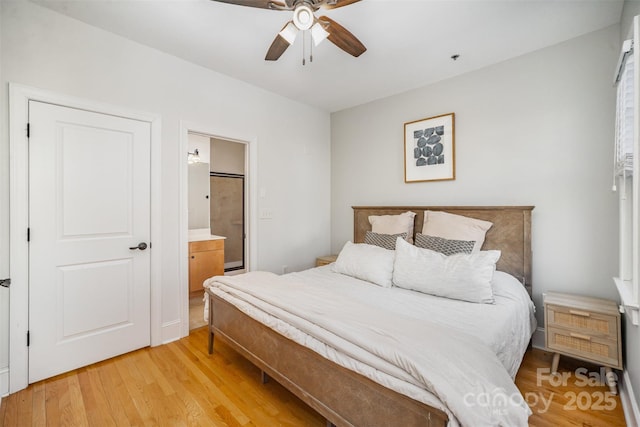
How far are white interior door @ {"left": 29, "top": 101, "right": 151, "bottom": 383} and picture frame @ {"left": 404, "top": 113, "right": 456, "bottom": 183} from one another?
269 cm

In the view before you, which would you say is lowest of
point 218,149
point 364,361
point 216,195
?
point 364,361

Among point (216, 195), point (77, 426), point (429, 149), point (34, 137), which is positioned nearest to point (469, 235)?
point (429, 149)

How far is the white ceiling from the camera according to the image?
6.56 feet

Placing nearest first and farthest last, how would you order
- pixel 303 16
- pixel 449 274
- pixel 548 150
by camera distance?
pixel 303 16, pixel 449 274, pixel 548 150

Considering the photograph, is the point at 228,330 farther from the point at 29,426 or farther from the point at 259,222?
the point at 259,222

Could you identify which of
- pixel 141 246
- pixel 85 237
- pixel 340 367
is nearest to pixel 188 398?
pixel 340 367

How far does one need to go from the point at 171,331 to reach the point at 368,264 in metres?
1.94

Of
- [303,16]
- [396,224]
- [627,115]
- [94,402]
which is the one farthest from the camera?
[396,224]

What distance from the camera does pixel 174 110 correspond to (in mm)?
2697

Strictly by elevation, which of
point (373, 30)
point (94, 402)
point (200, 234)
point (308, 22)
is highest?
point (373, 30)

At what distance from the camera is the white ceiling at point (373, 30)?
2.00m

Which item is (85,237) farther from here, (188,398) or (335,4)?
(335,4)

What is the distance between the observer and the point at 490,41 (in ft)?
7.83

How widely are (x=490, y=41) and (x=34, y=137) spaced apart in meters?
3.56
